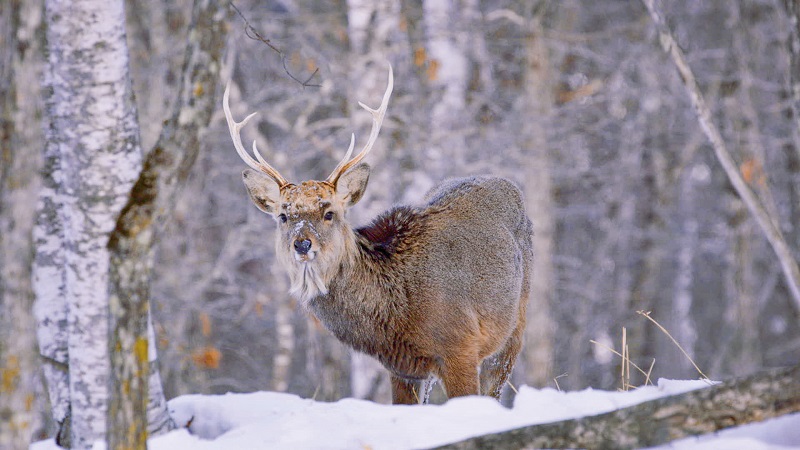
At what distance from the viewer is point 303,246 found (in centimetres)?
578

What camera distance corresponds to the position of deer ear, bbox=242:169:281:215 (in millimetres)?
6211

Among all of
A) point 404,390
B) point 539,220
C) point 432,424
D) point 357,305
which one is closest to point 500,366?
point 404,390

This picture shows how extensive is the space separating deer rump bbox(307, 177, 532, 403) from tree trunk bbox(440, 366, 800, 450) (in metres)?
2.49

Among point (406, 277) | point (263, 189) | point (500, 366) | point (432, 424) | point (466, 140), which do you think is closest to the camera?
point (432, 424)

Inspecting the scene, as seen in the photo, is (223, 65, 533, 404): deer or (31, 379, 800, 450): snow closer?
(31, 379, 800, 450): snow

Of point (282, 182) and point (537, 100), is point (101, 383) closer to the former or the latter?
point (282, 182)

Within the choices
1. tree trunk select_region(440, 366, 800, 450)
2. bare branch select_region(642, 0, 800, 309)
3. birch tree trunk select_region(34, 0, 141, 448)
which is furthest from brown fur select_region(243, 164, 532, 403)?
tree trunk select_region(440, 366, 800, 450)

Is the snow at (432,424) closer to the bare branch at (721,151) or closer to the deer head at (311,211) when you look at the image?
the deer head at (311,211)

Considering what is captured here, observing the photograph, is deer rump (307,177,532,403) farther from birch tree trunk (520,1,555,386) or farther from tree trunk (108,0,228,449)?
birch tree trunk (520,1,555,386)

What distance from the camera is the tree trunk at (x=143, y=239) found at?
3676 millimetres

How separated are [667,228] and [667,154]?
1439 mm

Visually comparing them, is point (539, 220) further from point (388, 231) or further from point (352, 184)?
point (352, 184)

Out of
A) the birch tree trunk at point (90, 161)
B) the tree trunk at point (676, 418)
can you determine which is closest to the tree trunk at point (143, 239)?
the birch tree trunk at point (90, 161)

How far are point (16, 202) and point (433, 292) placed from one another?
3.18m
